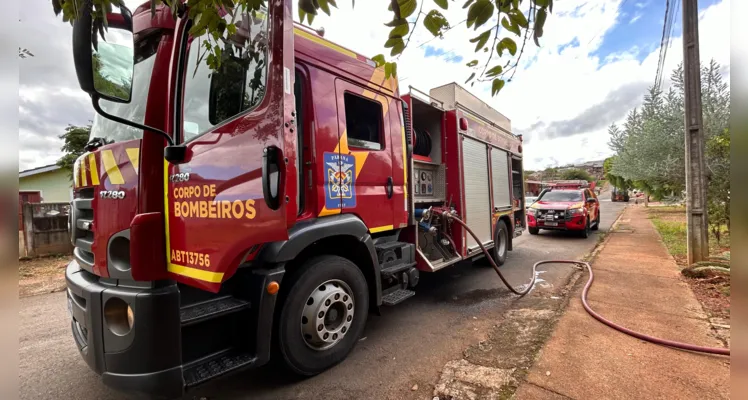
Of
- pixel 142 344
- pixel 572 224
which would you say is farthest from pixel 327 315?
Answer: pixel 572 224

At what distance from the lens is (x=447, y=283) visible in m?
5.45

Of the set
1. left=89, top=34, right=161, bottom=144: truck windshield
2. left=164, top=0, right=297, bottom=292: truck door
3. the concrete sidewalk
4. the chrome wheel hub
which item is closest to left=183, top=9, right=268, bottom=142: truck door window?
left=164, top=0, right=297, bottom=292: truck door

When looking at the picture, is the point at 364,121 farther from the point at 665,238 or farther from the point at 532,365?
the point at 665,238

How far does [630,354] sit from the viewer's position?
9.52ft

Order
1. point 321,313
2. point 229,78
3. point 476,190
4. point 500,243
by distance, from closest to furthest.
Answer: point 229,78 < point 321,313 < point 476,190 < point 500,243

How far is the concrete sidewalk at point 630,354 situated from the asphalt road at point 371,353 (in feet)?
2.42

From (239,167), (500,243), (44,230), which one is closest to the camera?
(239,167)

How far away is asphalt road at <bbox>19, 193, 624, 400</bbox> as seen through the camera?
2547mm

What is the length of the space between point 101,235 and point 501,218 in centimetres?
624

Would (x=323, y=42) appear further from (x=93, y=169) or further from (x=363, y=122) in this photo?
(x=93, y=169)

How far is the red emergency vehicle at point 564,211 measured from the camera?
10.1 m

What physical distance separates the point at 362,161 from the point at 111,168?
6.33ft

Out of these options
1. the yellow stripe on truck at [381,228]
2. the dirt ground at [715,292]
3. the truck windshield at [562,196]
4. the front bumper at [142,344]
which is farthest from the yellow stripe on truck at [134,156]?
the truck windshield at [562,196]

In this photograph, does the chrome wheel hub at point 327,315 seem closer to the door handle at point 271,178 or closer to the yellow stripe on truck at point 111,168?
the door handle at point 271,178
